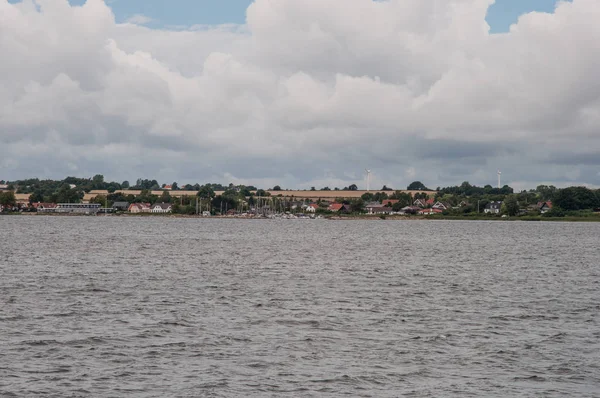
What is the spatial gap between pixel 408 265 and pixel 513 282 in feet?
53.4

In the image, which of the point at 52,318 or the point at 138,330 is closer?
the point at 138,330

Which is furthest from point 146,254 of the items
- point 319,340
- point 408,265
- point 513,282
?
point 319,340

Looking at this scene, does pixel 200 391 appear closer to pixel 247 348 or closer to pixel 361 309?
pixel 247 348

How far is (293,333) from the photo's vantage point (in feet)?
106

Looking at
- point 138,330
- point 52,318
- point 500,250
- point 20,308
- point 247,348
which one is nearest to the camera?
point 247,348

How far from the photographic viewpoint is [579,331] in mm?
33750

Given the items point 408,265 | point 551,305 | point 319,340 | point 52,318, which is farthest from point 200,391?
point 408,265

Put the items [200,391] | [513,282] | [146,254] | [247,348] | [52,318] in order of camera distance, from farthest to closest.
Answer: [146,254]
[513,282]
[52,318]
[247,348]
[200,391]

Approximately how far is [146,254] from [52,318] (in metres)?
45.5

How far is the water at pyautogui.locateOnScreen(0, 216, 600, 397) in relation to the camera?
79.0 feet

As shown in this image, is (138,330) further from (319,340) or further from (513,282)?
(513,282)

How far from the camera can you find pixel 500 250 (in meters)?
100

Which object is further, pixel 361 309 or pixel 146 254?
pixel 146 254

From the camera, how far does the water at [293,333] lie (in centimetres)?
2408
